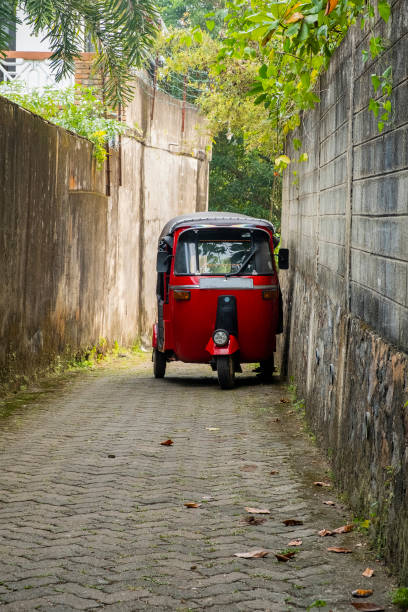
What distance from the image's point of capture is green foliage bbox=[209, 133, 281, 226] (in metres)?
36.0

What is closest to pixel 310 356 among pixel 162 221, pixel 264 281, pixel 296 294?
pixel 296 294

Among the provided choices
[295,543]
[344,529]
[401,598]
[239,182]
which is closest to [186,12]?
[239,182]

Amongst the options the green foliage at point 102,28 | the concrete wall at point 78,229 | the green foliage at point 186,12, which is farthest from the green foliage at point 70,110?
the green foliage at point 186,12

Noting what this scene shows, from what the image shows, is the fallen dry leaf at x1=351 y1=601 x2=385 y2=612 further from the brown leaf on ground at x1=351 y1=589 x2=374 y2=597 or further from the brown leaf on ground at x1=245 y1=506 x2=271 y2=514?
the brown leaf on ground at x1=245 y1=506 x2=271 y2=514

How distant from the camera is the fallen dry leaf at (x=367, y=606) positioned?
394cm

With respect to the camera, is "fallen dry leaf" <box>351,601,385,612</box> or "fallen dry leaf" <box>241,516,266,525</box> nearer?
"fallen dry leaf" <box>351,601,385,612</box>

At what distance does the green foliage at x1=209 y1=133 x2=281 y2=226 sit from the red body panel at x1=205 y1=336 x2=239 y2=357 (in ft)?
78.2

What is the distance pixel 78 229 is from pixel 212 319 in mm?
3333

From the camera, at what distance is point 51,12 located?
12.5 meters

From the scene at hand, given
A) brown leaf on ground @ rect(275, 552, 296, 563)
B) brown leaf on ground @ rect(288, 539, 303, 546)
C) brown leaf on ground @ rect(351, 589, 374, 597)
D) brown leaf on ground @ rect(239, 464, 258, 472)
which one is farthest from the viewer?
brown leaf on ground @ rect(239, 464, 258, 472)

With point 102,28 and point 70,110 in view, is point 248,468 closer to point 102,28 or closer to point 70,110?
point 102,28

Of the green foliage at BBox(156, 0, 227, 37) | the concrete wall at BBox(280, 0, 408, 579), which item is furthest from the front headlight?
the green foliage at BBox(156, 0, 227, 37)

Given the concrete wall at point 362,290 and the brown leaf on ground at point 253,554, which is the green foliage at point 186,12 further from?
the brown leaf on ground at point 253,554

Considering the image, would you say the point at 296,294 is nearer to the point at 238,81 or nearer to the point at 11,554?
the point at 11,554
